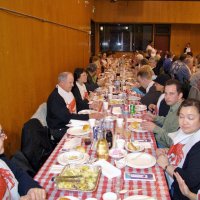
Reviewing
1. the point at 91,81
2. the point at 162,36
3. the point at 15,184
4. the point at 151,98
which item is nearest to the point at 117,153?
the point at 15,184

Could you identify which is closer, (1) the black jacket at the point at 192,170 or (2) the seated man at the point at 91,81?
(1) the black jacket at the point at 192,170

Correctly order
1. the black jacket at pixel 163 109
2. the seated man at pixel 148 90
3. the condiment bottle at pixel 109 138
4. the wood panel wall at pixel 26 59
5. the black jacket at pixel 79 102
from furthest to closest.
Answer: the black jacket at pixel 79 102
the seated man at pixel 148 90
the black jacket at pixel 163 109
the wood panel wall at pixel 26 59
the condiment bottle at pixel 109 138

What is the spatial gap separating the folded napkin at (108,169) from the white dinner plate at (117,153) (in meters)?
0.12

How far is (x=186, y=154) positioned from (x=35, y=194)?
1068mm

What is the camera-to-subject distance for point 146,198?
1427mm

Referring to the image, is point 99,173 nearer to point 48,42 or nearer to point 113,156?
point 113,156

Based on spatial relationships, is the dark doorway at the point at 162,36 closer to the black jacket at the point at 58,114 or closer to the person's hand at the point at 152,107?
the person's hand at the point at 152,107

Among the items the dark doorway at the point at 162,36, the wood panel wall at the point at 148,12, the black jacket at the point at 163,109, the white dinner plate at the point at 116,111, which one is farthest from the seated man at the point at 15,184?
the dark doorway at the point at 162,36

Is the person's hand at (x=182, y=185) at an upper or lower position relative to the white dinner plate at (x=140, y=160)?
lower

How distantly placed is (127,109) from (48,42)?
181 cm

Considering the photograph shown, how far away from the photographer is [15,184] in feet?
5.53

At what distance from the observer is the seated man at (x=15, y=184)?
1.53 m

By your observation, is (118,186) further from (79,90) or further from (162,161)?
(79,90)

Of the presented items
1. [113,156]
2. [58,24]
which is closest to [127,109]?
[113,156]
